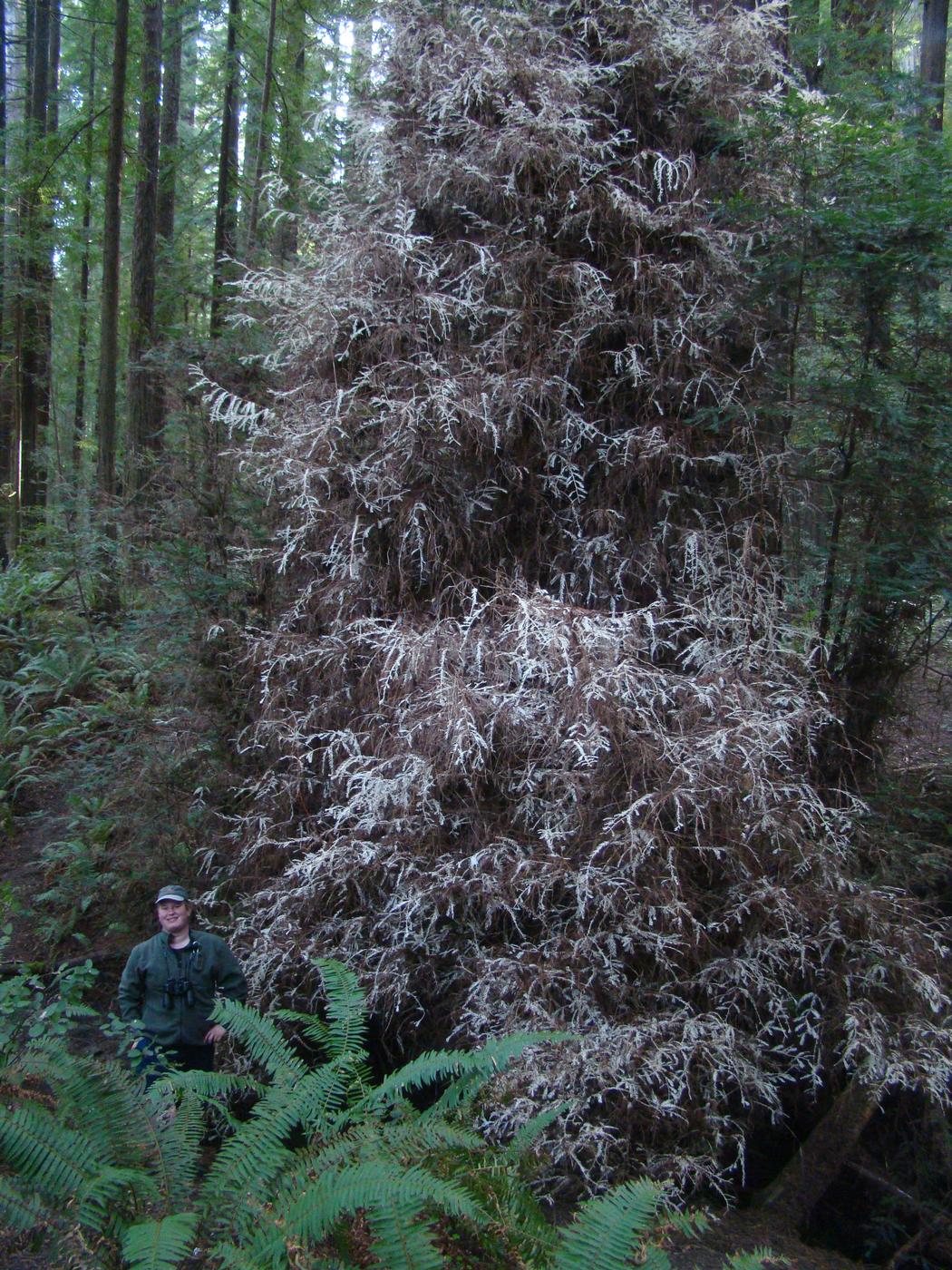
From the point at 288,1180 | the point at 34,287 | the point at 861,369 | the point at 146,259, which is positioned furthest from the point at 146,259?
the point at 288,1180

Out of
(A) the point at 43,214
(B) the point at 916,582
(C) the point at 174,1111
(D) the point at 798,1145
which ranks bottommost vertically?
(D) the point at 798,1145

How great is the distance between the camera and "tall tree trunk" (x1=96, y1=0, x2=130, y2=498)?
11.0 m

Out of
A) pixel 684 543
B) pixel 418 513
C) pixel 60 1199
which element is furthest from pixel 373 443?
pixel 60 1199

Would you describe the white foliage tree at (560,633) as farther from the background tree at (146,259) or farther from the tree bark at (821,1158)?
the background tree at (146,259)

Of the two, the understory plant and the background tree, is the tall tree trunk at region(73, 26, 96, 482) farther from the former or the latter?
the understory plant

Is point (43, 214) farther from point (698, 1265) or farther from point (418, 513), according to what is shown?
point (698, 1265)

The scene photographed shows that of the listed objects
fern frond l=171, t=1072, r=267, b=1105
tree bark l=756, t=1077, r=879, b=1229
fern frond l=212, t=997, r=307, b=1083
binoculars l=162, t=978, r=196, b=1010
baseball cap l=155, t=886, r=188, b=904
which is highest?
baseball cap l=155, t=886, r=188, b=904

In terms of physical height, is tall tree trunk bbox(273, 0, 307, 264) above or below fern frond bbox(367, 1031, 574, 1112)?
above

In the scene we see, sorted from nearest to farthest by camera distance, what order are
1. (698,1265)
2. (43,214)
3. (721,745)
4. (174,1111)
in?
(174,1111)
(698,1265)
(721,745)
(43,214)

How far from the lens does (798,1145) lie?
5398mm

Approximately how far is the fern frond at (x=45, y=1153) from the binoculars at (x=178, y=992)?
1.75 m

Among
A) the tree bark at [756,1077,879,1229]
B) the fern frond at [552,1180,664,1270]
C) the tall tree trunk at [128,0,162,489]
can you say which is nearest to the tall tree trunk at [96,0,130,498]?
the tall tree trunk at [128,0,162,489]

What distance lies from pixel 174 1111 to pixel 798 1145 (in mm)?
3737

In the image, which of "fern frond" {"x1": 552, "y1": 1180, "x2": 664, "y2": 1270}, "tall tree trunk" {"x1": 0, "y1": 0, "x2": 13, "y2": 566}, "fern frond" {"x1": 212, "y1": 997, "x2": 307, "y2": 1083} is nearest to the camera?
"fern frond" {"x1": 552, "y1": 1180, "x2": 664, "y2": 1270}
